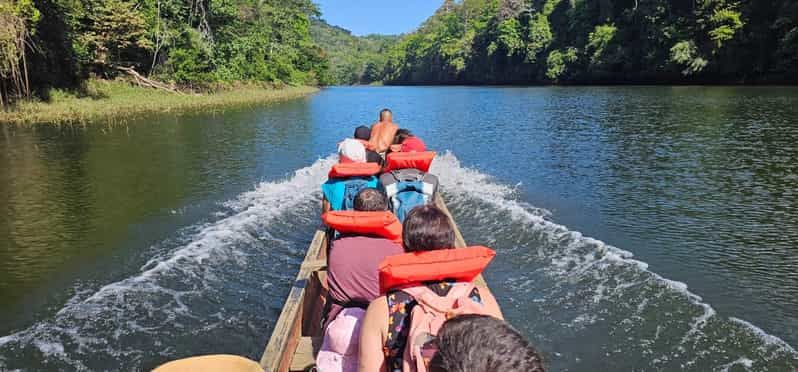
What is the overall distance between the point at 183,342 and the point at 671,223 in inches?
262

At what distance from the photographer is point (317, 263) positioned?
15.1 ft

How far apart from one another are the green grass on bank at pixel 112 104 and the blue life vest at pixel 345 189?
18.1 metres

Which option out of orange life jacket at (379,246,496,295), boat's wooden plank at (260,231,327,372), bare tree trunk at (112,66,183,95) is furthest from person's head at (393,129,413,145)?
bare tree trunk at (112,66,183,95)

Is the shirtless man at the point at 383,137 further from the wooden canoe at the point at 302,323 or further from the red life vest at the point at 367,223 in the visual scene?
the red life vest at the point at 367,223

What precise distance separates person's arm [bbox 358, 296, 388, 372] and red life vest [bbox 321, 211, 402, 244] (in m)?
1.13

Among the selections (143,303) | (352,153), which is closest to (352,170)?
(352,153)

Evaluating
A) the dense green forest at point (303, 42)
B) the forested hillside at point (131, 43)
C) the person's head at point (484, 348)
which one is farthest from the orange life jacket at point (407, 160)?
the dense green forest at point (303, 42)

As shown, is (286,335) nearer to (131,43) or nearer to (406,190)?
(406,190)

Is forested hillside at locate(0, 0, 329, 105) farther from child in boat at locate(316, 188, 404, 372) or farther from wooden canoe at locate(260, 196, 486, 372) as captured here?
child in boat at locate(316, 188, 404, 372)

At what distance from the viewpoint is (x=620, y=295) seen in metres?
5.26

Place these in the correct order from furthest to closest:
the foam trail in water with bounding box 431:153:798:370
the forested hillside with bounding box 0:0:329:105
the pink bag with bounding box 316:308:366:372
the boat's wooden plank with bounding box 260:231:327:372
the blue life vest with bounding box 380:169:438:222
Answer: the forested hillside with bounding box 0:0:329:105 → the blue life vest with bounding box 380:169:438:222 → the foam trail in water with bounding box 431:153:798:370 → the boat's wooden plank with bounding box 260:231:327:372 → the pink bag with bounding box 316:308:366:372

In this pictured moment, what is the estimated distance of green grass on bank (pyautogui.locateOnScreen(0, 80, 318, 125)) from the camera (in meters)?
19.9

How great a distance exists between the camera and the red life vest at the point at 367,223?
3346 millimetres

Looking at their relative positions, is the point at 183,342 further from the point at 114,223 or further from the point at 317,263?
the point at 114,223
